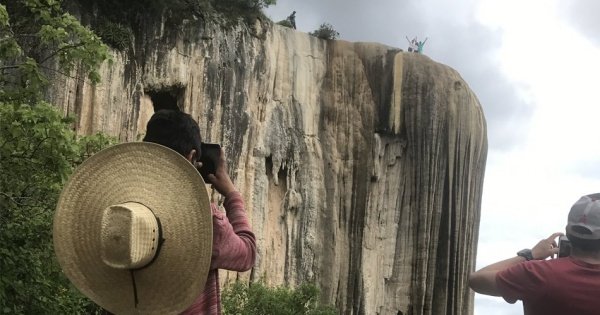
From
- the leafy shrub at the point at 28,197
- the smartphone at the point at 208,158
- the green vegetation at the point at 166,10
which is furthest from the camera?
the green vegetation at the point at 166,10

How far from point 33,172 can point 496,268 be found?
4.71 meters

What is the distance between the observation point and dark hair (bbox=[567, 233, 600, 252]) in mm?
2533

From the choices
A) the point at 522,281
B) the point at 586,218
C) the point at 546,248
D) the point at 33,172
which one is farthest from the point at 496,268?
the point at 33,172

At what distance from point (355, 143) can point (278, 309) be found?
22.7 ft

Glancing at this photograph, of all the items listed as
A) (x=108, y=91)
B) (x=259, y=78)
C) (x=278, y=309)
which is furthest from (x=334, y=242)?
(x=108, y=91)

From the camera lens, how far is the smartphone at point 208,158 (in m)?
3.05

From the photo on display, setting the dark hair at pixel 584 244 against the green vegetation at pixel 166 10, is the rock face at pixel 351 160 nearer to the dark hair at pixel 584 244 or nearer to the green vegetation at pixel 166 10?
the green vegetation at pixel 166 10

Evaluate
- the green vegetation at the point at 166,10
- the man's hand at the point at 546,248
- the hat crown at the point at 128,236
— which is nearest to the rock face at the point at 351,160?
the green vegetation at the point at 166,10

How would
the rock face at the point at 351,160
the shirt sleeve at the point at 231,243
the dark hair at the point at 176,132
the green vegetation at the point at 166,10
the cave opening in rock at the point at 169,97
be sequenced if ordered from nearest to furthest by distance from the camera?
1. the shirt sleeve at the point at 231,243
2. the dark hair at the point at 176,132
3. the green vegetation at the point at 166,10
4. the cave opening in rock at the point at 169,97
5. the rock face at the point at 351,160

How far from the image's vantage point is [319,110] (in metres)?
18.7

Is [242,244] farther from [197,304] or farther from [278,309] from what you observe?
[278,309]

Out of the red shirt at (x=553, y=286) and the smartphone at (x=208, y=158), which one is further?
the smartphone at (x=208, y=158)

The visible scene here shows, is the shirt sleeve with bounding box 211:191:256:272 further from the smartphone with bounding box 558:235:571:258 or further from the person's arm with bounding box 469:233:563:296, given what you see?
the smartphone with bounding box 558:235:571:258

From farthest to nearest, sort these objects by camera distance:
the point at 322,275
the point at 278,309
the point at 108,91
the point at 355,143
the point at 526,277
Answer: the point at 355,143, the point at 322,275, the point at 108,91, the point at 278,309, the point at 526,277
